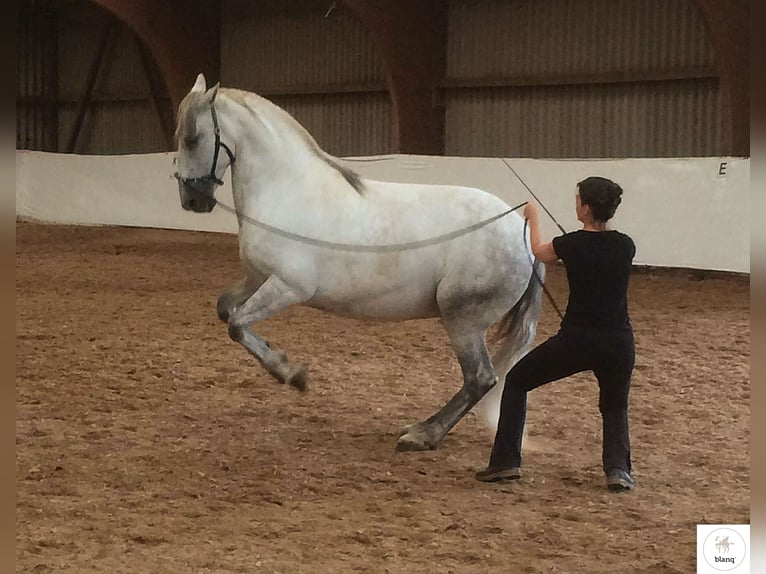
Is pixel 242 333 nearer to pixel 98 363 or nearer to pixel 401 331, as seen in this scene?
Answer: pixel 98 363

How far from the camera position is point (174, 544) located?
9.41ft

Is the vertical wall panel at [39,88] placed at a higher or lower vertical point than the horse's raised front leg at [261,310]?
higher

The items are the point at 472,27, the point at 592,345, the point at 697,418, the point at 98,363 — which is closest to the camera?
the point at 592,345

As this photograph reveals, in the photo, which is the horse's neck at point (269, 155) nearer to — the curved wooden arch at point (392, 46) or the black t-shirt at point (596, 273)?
the black t-shirt at point (596, 273)

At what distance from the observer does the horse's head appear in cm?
371

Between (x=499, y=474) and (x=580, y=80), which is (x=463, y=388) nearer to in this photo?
(x=499, y=474)

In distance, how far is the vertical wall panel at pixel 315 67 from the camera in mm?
12914

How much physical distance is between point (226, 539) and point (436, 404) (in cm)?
196

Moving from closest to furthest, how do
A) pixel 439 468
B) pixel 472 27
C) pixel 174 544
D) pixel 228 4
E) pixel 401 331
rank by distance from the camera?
pixel 174 544 < pixel 439 468 < pixel 401 331 < pixel 472 27 < pixel 228 4

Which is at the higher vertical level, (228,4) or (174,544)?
(228,4)

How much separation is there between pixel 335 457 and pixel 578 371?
104cm

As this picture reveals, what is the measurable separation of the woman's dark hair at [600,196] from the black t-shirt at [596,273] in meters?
0.07

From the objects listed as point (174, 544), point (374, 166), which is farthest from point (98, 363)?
point (374, 166)

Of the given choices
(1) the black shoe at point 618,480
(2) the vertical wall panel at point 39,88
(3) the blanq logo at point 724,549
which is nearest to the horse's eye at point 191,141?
(1) the black shoe at point 618,480
